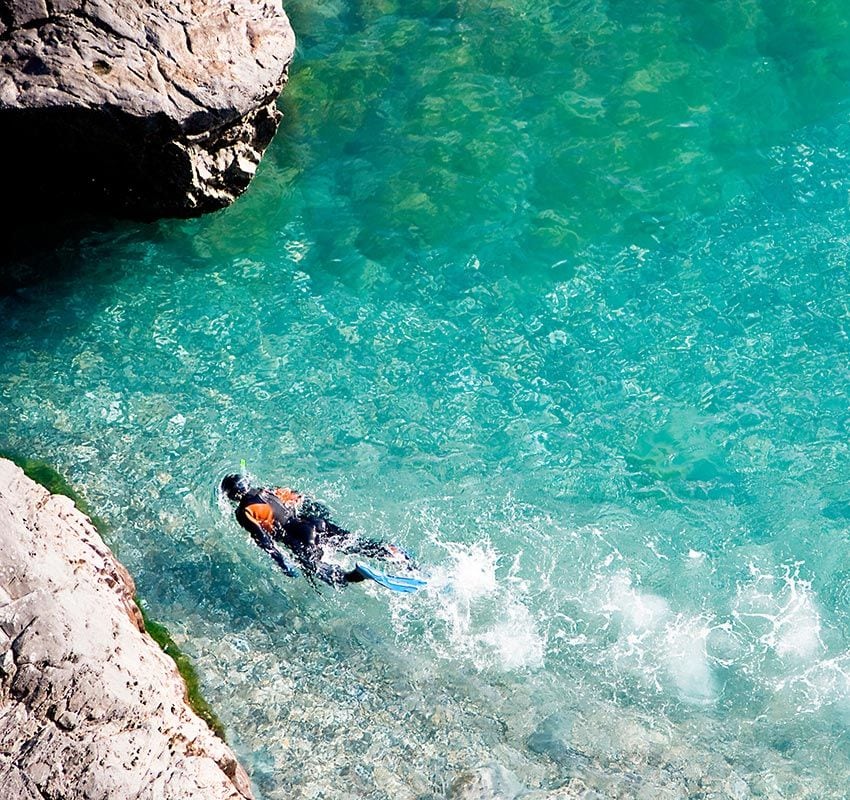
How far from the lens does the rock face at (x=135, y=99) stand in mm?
8773

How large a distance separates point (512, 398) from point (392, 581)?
2157 millimetres

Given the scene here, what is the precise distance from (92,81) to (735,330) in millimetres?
6265

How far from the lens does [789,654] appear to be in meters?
8.12

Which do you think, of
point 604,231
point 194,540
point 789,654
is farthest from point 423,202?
point 789,654

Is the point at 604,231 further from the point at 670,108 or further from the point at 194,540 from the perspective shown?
the point at 194,540

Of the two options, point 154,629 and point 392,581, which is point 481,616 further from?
point 154,629

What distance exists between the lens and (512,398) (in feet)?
30.4

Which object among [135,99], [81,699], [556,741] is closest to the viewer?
[81,699]

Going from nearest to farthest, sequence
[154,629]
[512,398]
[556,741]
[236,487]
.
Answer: [556,741]
[154,629]
[236,487]
[512,398]

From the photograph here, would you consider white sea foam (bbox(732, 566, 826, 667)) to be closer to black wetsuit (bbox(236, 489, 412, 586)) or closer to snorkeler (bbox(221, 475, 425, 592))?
snorkeler (bbox(221, 475, 425, 592))

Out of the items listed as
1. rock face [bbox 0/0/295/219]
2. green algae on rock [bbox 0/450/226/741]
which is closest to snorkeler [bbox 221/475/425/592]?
green algae on rock [bbox 0/450/226/741]

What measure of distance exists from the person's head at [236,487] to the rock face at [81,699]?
1809mm

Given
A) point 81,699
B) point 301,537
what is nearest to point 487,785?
point 301,537

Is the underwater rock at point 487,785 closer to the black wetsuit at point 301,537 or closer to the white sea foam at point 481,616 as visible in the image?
the white sea foam at point 481,616
